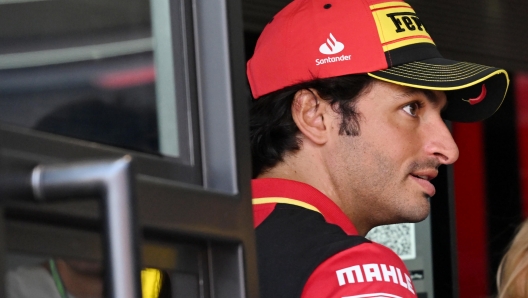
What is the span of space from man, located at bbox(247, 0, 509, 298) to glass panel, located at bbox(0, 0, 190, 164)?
91cm

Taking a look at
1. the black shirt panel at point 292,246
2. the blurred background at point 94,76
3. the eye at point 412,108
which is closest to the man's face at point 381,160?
the eye at point 412,108

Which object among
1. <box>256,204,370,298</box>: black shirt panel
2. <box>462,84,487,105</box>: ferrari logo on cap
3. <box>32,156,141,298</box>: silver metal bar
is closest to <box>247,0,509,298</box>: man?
<box>256,204,370,298</box>: black shirt panel

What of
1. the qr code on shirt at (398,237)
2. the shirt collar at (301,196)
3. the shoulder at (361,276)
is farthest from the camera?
the qr code on shirt at (398,237)

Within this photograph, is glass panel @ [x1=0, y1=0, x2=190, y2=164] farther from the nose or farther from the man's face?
the nose

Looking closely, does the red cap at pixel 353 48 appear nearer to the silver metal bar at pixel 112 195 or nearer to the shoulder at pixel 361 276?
the shoulder at pixel 361 276

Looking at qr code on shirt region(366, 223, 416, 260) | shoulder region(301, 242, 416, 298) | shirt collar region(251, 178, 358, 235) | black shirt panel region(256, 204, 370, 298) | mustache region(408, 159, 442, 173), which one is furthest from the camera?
qr code on shirt region(366, 223, 416, 260)

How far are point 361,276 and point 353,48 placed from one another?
0.62 m

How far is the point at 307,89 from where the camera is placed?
184 cm

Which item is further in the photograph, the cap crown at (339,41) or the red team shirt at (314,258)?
the cap crown at (339,41)

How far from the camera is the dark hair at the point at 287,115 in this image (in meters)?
1.80

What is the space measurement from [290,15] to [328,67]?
0.17 metres

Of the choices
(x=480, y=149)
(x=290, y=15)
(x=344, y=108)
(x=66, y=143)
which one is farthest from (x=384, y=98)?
(x=480, y=149)

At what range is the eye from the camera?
73.4 inches

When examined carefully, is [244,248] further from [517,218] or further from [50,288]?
[517,218]
